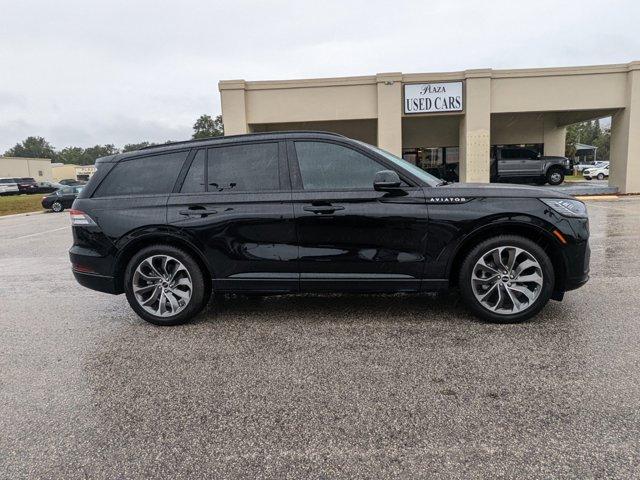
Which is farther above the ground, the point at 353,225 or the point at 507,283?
the point at 353,225

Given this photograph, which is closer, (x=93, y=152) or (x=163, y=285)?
(x=163, y=285)

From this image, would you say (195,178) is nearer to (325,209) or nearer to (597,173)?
(325,209)

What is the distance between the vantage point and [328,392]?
311cm

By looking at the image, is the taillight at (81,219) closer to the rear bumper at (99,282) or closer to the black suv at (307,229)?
the black suv at (307,229)

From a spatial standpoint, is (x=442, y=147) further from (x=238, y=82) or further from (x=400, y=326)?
(x=400, y=326)

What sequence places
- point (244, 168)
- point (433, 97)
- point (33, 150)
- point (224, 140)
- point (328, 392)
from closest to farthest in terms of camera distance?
1. point (328, 392)
2. point (244, 168)
3. point (224, 140)
4. point (433, 97)
5. point (33, 150)

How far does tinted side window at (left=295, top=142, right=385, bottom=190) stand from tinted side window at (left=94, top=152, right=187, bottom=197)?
4.18ft

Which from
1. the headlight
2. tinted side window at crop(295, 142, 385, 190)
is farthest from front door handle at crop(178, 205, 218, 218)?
the headlight

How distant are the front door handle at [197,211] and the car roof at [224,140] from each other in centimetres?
67

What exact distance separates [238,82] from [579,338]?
17.4m

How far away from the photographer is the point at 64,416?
116 inches

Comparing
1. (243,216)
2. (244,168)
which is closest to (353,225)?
(243,216)

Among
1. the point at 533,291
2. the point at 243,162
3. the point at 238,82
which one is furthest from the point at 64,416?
the point at 238,82

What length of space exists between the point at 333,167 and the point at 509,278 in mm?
1911
